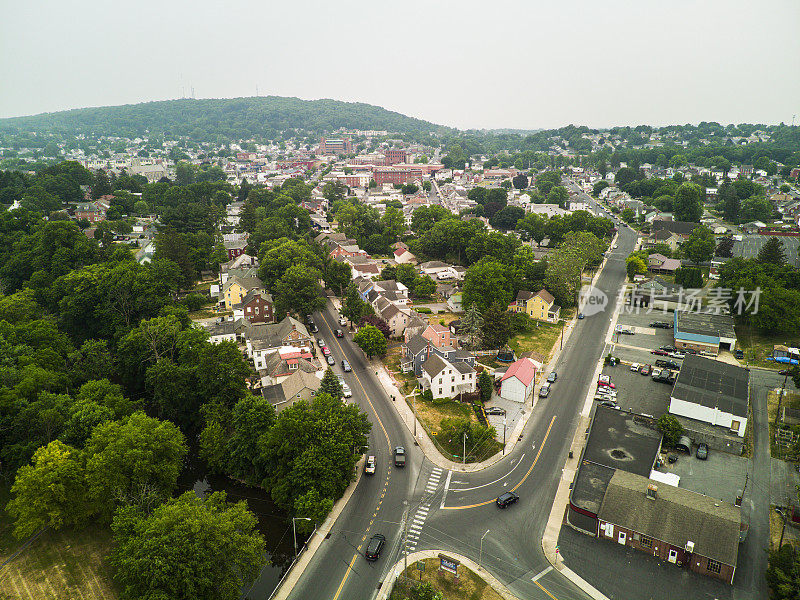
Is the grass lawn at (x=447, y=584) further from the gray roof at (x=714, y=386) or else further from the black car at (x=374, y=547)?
the gray roof at (x=714, y=386)

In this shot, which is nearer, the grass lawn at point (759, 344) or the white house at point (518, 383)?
the white house at point (518, 383)

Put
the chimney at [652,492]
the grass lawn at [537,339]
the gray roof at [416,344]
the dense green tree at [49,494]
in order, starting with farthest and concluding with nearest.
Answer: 1. the grass lawn at [537,339]
2. the gray roof at [416,344]
3. the dense green tree at [49,494]
4. the chimney at [652,492]

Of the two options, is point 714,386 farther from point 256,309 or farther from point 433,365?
point 256,309

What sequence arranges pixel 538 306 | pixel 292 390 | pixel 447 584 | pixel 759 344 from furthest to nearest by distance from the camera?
pixel 538 306 < pixel 759 344 < pixel 292 390 < pixel 447 584

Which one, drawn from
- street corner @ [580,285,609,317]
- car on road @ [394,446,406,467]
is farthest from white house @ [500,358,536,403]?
street corner @ [580,285,609,317]

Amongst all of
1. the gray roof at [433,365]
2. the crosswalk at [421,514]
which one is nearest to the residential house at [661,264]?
the gray roof at [433,365]

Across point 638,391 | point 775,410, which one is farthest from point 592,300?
point 775,410
